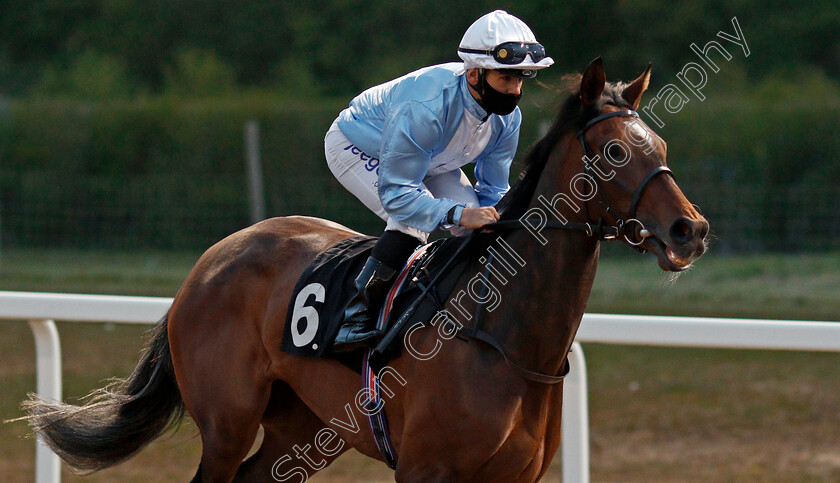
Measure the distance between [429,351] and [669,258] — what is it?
0.82 meters

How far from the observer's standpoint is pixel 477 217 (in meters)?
2.89

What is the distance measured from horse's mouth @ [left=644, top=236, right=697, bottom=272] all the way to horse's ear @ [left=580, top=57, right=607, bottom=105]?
17.8 inches

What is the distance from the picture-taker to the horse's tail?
12.4 feet

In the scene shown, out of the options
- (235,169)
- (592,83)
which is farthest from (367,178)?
(235,169)

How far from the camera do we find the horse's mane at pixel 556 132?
9.30ft

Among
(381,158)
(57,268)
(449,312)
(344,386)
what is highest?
(381,158)

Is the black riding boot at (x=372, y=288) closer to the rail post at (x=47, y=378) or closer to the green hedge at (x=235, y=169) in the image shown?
the rail post at (x=47, y=378)

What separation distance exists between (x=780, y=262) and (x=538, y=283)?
6915mm

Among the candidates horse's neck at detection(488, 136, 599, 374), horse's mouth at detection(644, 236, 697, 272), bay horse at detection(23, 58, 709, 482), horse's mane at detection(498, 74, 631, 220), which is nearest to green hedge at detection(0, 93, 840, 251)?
bay horse at detection(23, 58, 709, 482)

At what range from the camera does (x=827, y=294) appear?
28.0ft

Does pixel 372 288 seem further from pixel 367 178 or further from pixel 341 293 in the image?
pixel 367 178

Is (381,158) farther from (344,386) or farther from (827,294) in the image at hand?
(827,294)

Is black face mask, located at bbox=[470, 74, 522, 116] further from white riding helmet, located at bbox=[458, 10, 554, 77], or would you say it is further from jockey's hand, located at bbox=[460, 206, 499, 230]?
jockey's hand, located at bbox=[460, 206, 499, 230]

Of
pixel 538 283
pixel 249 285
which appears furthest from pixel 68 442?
pixel 538 283
